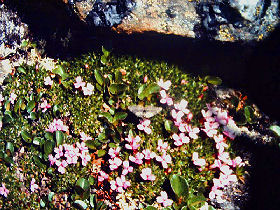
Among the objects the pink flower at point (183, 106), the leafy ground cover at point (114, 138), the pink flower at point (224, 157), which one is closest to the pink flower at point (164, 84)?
the leafy ground cover at point (114, 138)

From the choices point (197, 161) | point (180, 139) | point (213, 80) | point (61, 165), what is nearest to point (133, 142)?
point (180, 139)

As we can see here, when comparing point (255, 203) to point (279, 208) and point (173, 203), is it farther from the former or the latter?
point (173, 203)

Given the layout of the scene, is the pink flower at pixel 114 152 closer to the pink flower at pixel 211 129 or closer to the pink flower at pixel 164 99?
the pink flower at pixel 164 99

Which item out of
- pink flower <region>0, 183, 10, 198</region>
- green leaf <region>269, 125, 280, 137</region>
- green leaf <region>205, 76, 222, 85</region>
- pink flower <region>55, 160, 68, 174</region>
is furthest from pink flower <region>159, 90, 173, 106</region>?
pink flower <region>0, 183, 10, 198</region>

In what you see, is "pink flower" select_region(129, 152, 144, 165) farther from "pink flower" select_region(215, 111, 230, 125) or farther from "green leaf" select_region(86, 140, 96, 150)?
"pink flower" select_region(215, 111, 230, 125)

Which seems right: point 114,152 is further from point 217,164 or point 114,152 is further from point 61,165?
point 217,164
